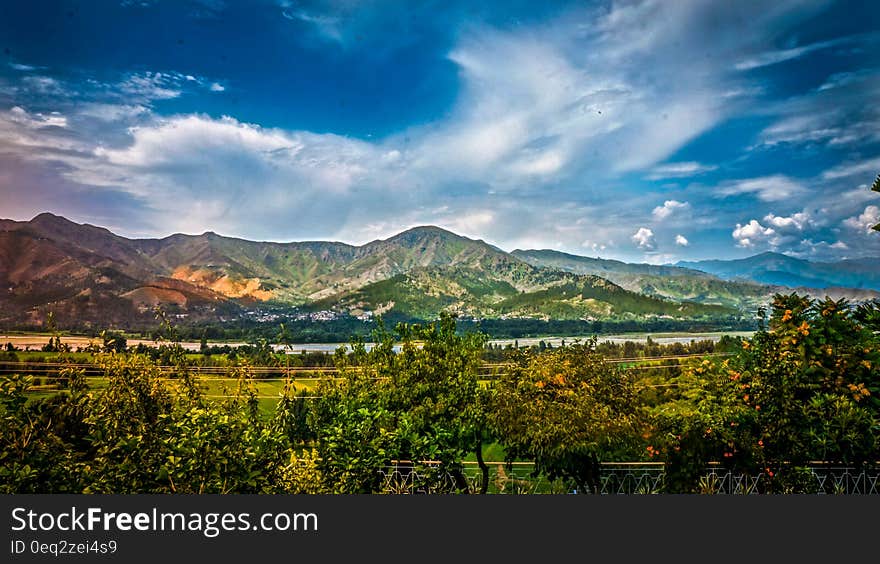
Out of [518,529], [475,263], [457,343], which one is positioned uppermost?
[475,263]

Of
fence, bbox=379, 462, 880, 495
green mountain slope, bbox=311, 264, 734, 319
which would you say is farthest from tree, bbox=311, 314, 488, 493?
green mountain slope, bbox=311, 264, 734, 319

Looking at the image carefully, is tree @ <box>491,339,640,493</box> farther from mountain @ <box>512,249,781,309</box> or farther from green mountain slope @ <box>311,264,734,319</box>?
green mountain slope @ <box>311,264,734,319</box>

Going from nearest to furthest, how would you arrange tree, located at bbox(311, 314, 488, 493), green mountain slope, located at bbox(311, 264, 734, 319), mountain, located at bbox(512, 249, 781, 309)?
tree, located at bbox(311, 314, 488, 493) < mountain, located at bbox(512, 249, 781, 309) < green mountain slope, located at bbox(311, 264, 734, 319)

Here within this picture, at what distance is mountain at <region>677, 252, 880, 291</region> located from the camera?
28.3 feet

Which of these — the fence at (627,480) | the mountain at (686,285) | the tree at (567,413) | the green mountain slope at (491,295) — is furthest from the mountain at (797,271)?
the green mountain slope at (491,295)

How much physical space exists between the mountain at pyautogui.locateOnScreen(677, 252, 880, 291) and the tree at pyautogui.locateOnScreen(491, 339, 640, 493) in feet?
16.1

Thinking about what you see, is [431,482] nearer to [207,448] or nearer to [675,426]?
[207,448]

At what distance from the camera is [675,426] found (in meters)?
6.13

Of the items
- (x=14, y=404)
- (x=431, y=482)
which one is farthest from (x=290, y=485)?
(x=14, y=404)

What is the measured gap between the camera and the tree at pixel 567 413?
5.67 m

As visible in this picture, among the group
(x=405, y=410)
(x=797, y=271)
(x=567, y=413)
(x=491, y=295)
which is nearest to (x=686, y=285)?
(x=797, y=271)

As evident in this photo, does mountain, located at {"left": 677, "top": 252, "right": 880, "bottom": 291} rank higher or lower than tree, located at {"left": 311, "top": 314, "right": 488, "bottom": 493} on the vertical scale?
higher

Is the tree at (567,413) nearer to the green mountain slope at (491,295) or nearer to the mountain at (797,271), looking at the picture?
the mountain at (797,271)

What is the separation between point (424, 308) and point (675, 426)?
51463mm
